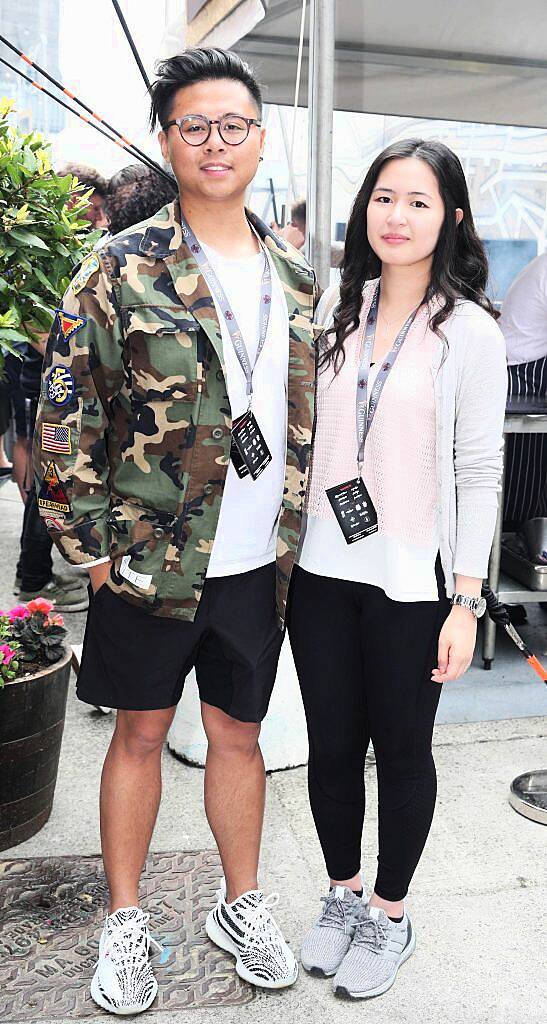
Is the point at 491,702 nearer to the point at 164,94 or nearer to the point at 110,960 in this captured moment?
the point at 110,960

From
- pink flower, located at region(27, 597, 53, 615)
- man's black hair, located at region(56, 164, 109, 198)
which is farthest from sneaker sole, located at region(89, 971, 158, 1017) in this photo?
man's black hair, located at region(56, 164, 109, 198)

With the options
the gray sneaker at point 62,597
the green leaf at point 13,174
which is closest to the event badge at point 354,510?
the green leaf at point 13,174

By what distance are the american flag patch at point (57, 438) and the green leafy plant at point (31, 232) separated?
260 millimetres

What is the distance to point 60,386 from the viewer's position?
1.93 meters

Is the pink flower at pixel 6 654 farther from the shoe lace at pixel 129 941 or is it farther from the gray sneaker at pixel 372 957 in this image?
the gray sneaker at pixel 372 957

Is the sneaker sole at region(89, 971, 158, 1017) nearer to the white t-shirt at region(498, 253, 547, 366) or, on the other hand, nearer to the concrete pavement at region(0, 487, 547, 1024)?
the concrete pavement at region(0, 487, 547, 1024)

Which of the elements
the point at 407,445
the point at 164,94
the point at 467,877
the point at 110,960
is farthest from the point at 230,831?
the point at 164,94

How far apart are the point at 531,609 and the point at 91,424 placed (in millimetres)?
3441

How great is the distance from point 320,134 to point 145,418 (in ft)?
5.01

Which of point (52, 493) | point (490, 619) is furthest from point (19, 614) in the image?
point (490, 619)

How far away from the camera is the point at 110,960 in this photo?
2.16 m

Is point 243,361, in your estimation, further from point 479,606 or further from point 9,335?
point 479,606

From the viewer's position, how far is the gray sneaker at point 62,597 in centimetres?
491

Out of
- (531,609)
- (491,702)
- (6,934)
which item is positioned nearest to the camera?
(6,934)
